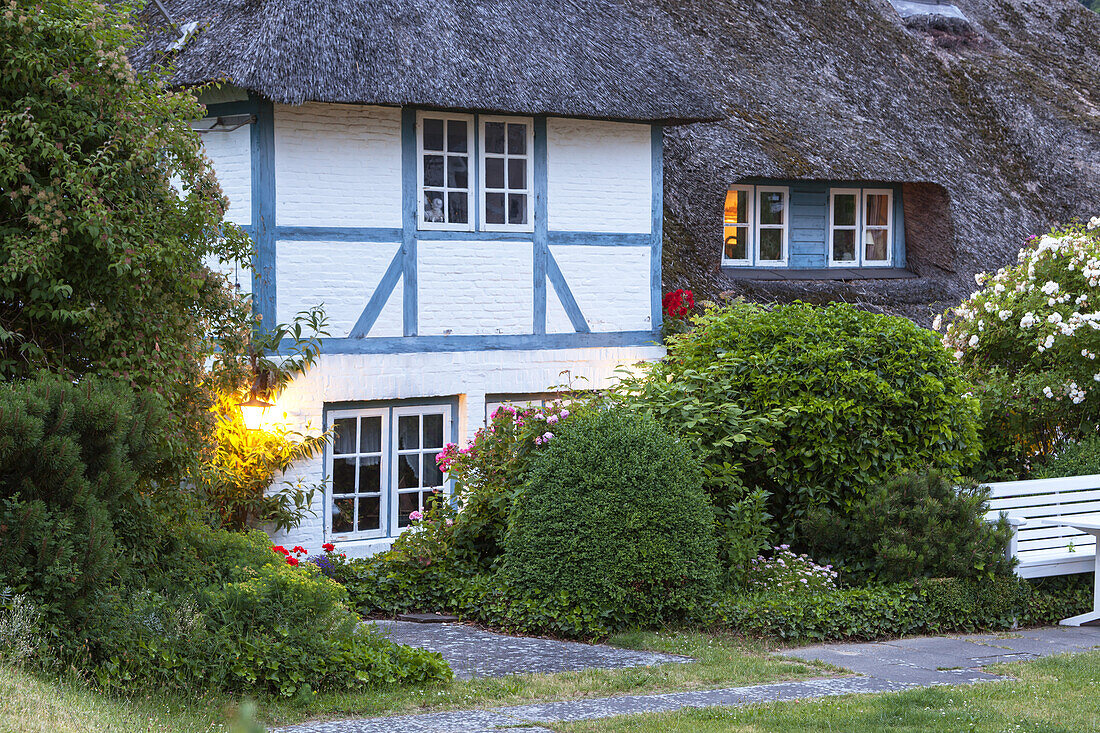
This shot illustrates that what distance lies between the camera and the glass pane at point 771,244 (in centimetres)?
1494

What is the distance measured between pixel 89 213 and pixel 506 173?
5838mm

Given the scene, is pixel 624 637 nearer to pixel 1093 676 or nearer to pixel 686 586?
pixel 686 586

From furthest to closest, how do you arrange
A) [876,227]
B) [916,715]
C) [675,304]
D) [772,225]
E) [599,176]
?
[876,227] < [772,225] < [675,304] < [599,176] < [916,715]

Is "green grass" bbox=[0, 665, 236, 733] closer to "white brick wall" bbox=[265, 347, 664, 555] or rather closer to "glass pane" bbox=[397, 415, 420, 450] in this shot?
"white brick wall" bbox=[265, 347, 664, 555]

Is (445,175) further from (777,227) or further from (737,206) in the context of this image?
(777,227)

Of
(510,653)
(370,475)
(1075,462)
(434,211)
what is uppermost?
(434,211)

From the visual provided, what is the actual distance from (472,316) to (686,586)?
4.18 metres

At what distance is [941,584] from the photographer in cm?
841

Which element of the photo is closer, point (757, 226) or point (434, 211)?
point (434, 211)

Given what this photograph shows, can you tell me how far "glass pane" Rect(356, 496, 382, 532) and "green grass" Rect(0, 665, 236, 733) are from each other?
5416mm

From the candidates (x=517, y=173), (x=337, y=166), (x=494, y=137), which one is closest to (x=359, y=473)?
(x=337, y=166)

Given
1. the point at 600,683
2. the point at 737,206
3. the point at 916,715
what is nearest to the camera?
the point at 916,715

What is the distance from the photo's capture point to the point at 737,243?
48.6ft

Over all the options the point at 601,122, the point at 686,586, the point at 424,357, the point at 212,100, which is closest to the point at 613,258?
the point at 601,122
